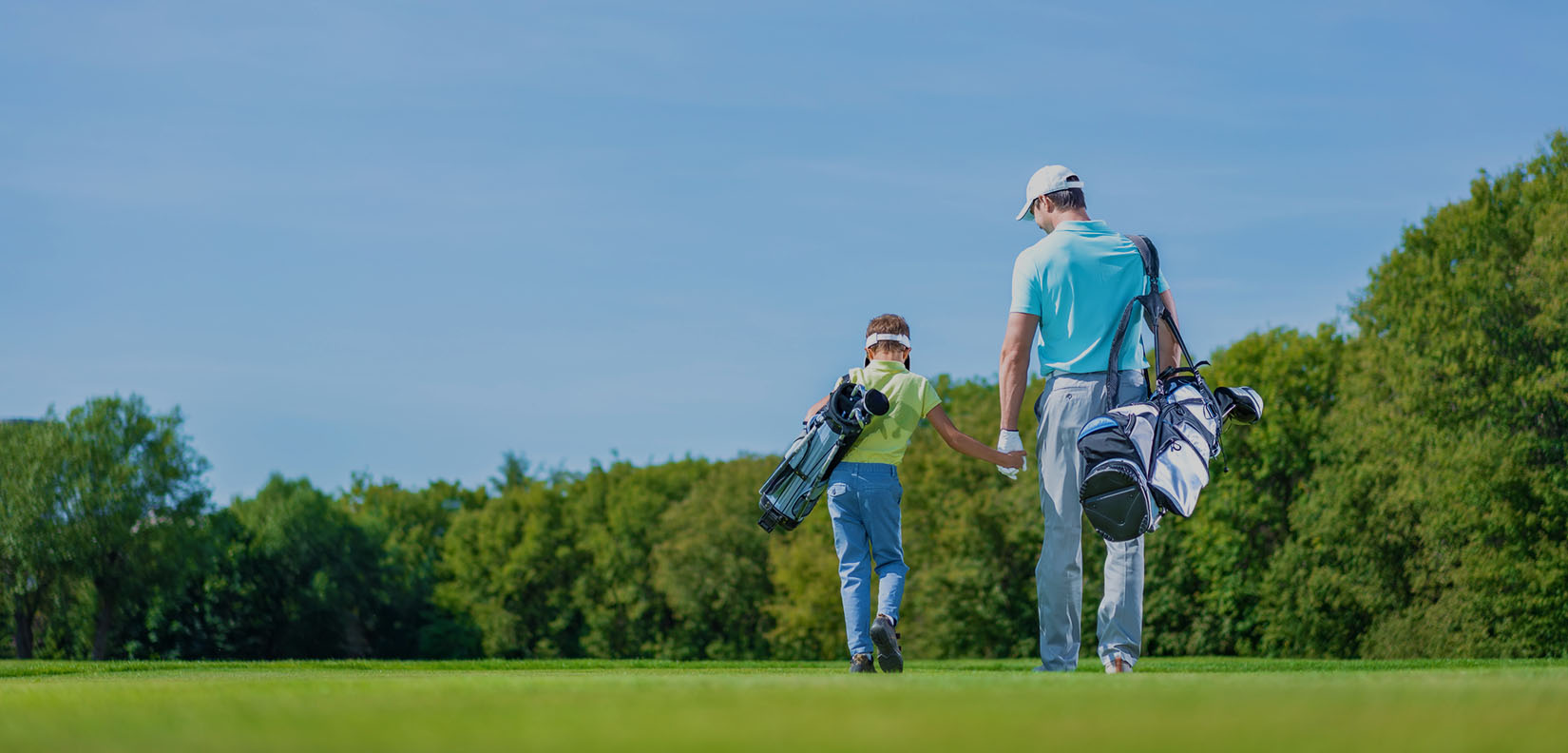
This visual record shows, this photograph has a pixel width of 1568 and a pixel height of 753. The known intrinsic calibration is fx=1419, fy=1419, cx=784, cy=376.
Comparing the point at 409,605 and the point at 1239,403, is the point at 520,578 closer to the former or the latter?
the point at 409,605

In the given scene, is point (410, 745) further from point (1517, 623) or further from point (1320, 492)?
point (1320, 492)

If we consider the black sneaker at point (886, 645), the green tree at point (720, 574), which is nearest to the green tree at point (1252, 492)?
the green tree at point (720, 574)

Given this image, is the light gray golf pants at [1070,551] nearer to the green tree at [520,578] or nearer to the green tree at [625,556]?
the green tree at [625,556]

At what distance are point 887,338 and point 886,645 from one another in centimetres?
209

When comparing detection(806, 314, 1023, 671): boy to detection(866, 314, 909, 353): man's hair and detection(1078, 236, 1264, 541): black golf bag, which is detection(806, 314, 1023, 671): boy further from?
detection(1078, 236, 1264, 541): black golf bag

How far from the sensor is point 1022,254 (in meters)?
8.23

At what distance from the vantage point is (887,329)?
9.18 m

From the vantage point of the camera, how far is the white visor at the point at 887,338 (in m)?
9.17

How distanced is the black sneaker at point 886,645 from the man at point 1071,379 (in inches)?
32.7

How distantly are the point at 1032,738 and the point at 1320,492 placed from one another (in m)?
44.8

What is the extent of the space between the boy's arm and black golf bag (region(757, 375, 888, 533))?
43 centimetres

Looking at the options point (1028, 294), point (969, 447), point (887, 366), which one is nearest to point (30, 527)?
point (887, 366)

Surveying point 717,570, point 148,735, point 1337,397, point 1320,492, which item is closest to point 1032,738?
point 148,735

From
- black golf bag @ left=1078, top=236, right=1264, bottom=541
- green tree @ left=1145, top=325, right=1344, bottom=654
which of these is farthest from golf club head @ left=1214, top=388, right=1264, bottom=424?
green tree @ left=1145, top=325, right=1344, bottom=654
